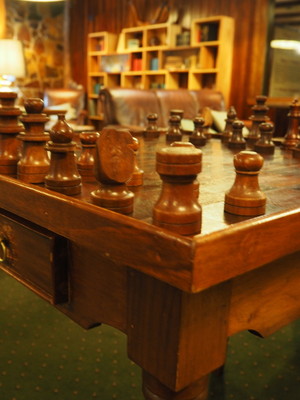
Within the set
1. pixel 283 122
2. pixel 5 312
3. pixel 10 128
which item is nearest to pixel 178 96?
pixel 283 122

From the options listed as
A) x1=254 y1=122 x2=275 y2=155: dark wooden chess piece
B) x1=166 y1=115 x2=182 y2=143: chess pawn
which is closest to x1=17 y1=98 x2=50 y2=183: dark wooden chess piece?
x1=254 y1=122 x2=275 y2=155: dark wooden chess piece

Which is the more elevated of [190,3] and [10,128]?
[190,3]

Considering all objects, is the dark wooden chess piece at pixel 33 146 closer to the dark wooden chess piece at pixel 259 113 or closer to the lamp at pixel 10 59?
the dark wooden chess piece at pixel 259 113

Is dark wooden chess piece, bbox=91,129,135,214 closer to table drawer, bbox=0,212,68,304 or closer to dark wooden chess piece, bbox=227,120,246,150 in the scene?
table drawer, bbox=0,212,68,304

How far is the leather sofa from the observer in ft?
13.5

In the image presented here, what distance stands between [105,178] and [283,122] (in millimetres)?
4793

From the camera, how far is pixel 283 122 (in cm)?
502

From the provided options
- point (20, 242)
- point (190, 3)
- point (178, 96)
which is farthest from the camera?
point (190, 3)

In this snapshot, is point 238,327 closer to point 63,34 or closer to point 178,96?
point 178,96

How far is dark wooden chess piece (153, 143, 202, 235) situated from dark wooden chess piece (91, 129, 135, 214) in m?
0.08

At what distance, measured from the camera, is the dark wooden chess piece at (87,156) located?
2.83 ft

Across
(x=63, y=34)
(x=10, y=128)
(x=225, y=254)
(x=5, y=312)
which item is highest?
(x=63, y=34)

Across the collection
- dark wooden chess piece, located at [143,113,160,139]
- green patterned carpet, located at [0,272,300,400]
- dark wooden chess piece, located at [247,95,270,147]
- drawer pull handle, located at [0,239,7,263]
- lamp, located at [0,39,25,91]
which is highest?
lamp, located at [0,39,25,91]

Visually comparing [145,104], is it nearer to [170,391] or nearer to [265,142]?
[265,142]
